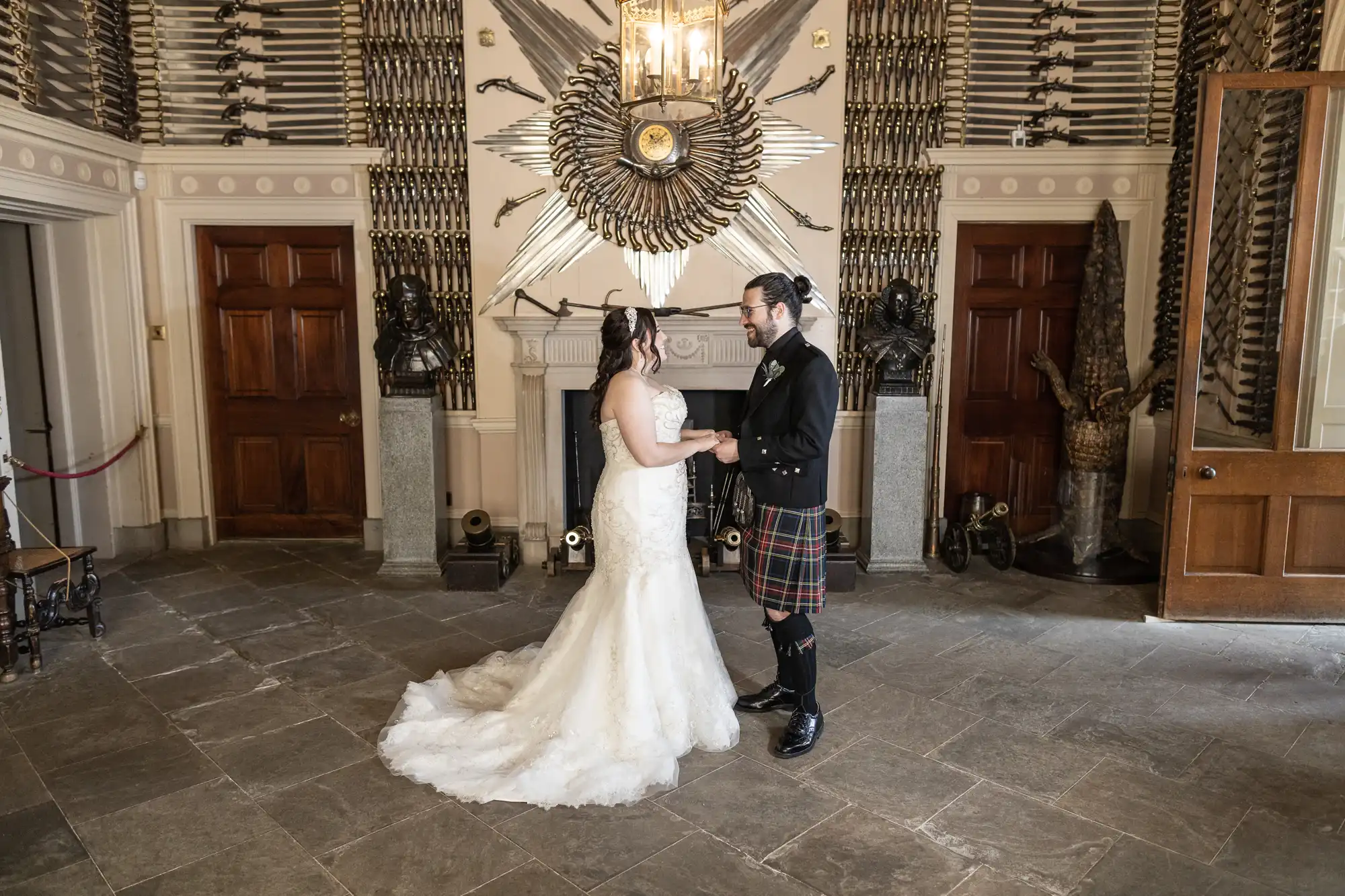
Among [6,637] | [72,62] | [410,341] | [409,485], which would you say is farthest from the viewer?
[409,485]

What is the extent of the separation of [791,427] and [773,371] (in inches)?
7.9

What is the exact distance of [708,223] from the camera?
218 inches

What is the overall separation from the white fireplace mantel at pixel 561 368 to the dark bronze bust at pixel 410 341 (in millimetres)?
397

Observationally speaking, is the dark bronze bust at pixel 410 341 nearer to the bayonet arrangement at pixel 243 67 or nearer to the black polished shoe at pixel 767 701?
the bayonet arrangement at pixel 243 67

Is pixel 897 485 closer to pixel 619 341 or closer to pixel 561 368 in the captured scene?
pixel 561 368

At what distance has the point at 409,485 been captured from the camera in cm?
543

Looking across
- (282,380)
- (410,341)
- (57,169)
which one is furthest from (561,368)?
(57,169)

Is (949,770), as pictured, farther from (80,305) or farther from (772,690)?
(80,305)

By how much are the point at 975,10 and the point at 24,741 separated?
19.7ft

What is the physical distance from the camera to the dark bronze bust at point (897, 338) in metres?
5.39

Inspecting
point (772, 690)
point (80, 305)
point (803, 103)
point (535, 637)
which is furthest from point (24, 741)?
point (803, 103)

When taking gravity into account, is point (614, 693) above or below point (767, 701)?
above

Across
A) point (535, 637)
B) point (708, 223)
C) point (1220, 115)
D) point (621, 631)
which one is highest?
point (1220, 115)

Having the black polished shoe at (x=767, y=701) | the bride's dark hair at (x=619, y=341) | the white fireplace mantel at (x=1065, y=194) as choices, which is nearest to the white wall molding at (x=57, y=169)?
the bride's dark hair at (x=619, y=341)
